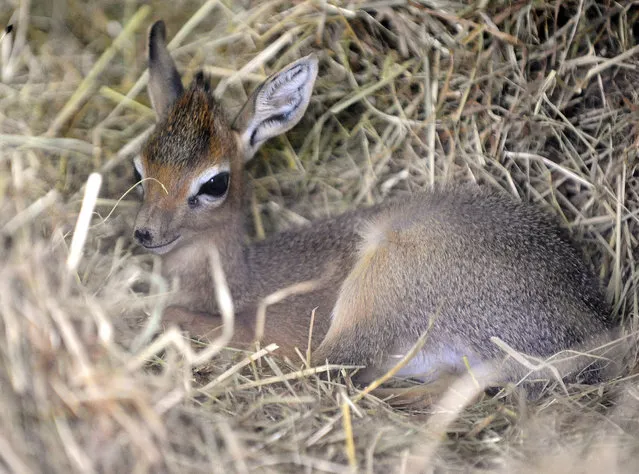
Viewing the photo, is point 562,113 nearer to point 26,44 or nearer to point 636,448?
point 636,448

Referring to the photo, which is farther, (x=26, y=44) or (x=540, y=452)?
(x=26, y=44)

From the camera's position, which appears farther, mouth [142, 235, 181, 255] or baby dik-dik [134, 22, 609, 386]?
mouth [142, 235, 181, 255]

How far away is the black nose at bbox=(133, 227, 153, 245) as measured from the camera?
452 cm

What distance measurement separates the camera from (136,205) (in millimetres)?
5512

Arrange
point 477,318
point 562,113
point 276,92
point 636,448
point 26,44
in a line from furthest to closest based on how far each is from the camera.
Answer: point 26,44, point 562,113, point 276,92, point 477,318, point 636,448

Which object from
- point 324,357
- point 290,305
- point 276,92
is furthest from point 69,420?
point 276,92

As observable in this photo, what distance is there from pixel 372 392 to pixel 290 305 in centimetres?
97

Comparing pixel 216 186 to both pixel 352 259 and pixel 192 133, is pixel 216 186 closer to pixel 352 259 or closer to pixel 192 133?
pixel 192 133

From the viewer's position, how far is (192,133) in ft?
15.3

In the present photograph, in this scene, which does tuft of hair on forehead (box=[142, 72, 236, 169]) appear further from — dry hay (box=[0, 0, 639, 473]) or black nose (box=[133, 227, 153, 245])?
dry hay (box=[0, 0, 639, 473])

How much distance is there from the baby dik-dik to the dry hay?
0.29 meters

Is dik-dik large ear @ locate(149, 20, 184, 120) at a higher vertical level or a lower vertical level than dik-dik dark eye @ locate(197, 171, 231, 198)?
higher

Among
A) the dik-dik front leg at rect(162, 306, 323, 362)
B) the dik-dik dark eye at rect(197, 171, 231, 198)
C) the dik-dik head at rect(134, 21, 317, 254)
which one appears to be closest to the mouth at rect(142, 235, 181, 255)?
the dik-dik head at rect(134, 21, 317, 254)

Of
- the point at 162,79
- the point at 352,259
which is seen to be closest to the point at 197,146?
the point at 162,79
